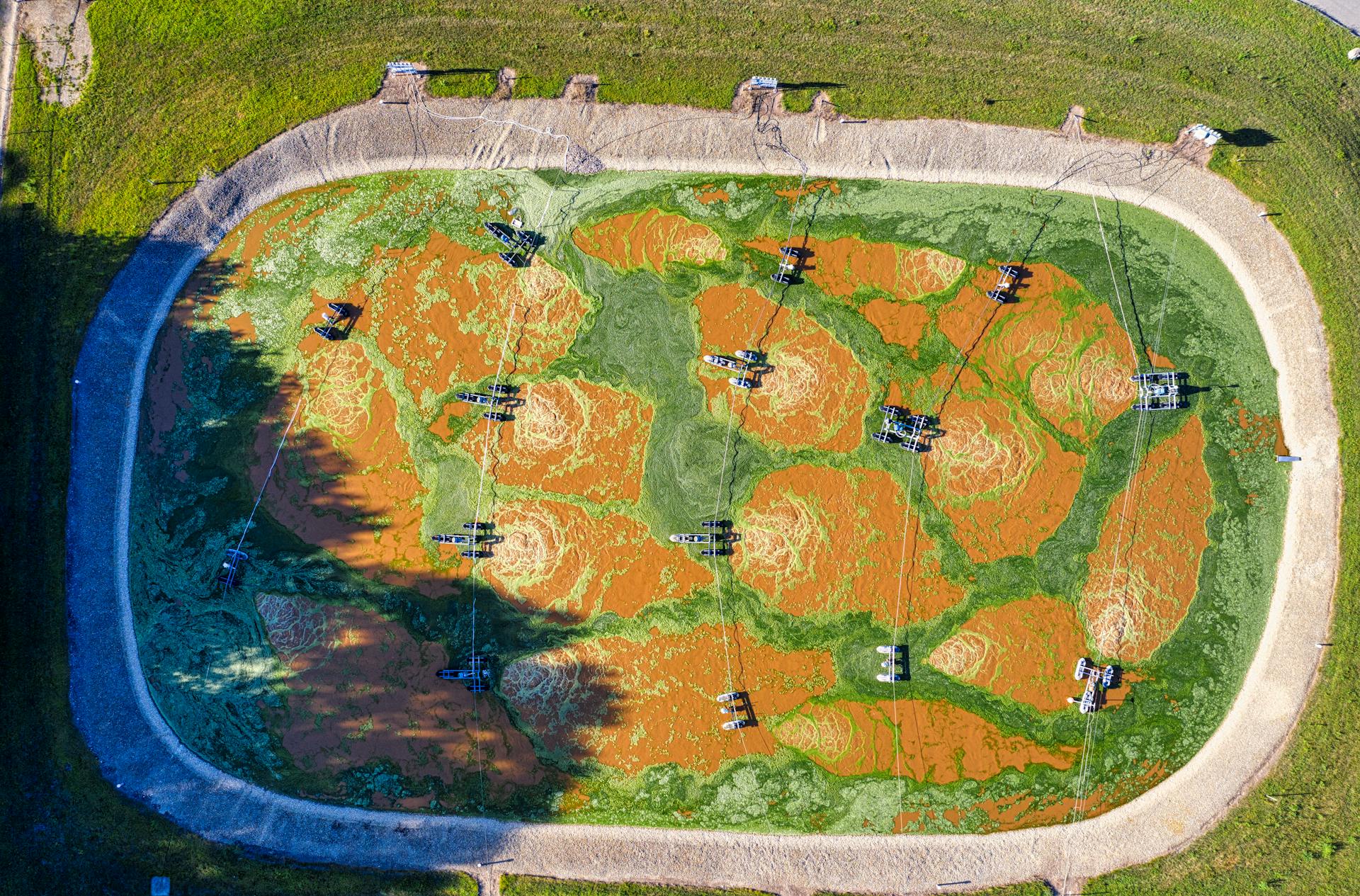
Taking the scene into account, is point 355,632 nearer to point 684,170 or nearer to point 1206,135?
point 684,170

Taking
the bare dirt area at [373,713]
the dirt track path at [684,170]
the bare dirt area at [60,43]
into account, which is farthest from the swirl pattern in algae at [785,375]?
the bare dirt area at [60,43]

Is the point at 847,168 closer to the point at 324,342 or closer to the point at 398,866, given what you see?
the point at 324,342

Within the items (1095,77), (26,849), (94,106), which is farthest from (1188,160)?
(26,849)

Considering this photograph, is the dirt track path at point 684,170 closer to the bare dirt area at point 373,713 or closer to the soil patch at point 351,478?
the bare dirt area at point 373,713

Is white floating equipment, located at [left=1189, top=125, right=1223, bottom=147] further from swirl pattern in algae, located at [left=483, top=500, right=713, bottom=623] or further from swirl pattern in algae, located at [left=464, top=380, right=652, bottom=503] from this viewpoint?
swirl pattern in algae, located at [left=483, top=500, right=713, bottom=623]

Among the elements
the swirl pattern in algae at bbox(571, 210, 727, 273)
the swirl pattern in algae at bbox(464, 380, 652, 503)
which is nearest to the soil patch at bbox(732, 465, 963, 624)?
the swirl pattern in algae at bbox(464, 380, 652, 503)

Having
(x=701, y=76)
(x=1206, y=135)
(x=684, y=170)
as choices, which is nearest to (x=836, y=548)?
(x=684, y=170)
